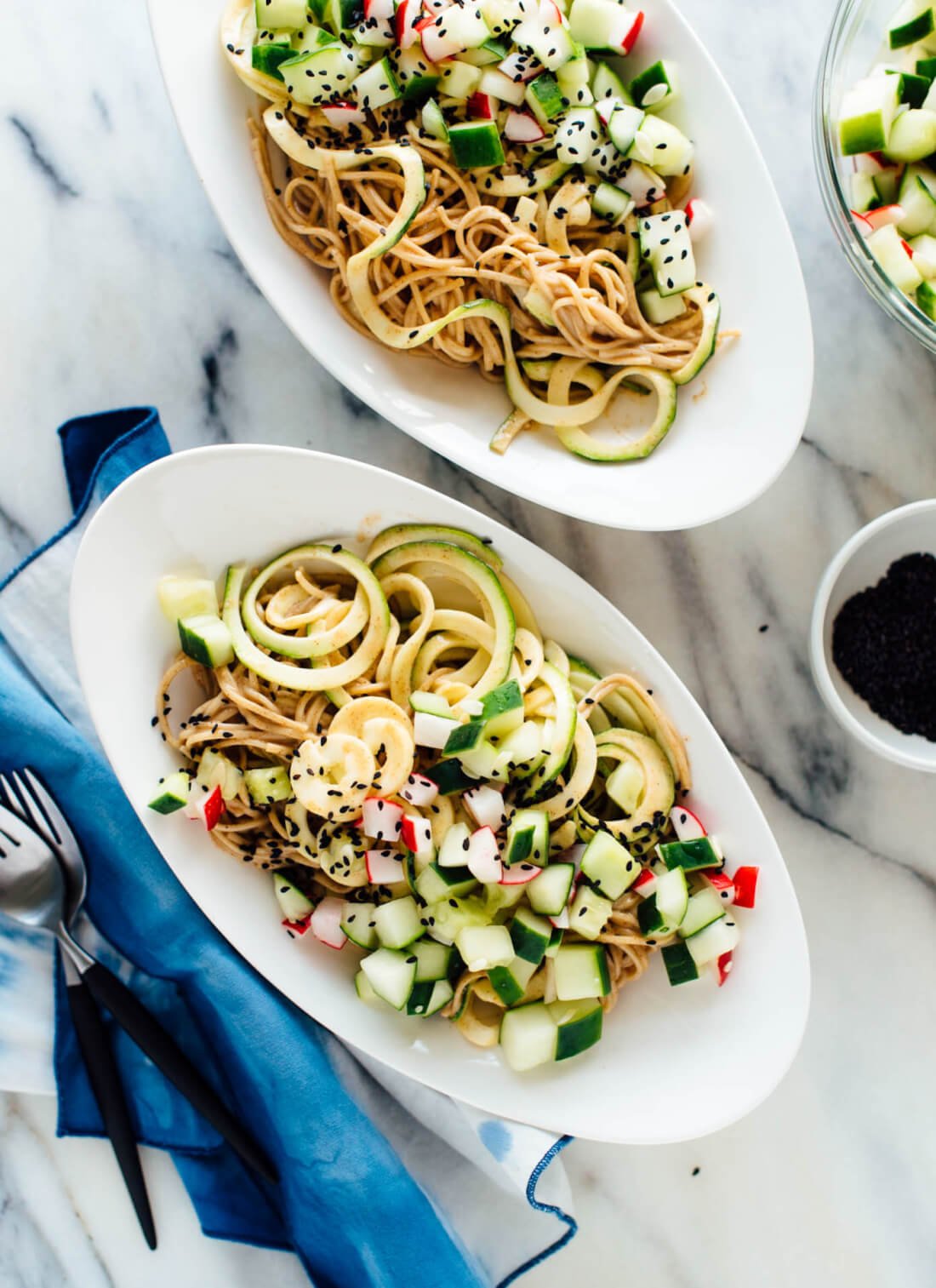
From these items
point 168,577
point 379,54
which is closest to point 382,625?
point 168,577

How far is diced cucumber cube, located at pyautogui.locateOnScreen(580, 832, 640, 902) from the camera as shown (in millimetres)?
1821

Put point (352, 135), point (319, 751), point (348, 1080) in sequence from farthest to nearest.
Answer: point (348, 1080)
point (352, 135)
point (319, 751)

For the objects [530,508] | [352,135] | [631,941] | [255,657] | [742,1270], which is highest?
[352,135]

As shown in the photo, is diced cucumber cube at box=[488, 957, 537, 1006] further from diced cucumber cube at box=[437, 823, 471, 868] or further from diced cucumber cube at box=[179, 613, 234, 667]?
diced cucumber cube at box=[179, 613, 234, 667]

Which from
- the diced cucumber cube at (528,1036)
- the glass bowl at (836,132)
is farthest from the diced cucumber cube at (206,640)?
the glass bowl at (836,132)

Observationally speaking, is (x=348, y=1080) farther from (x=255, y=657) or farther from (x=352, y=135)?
(x=352, y=135)

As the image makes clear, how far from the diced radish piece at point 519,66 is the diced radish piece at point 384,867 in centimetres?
145

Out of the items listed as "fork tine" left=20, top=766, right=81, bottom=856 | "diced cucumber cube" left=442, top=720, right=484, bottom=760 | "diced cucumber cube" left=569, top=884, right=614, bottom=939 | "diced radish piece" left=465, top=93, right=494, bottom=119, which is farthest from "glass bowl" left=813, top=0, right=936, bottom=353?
"fork tine" left=20, top=766, right=81, bottom=856

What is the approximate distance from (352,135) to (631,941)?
1.60 m

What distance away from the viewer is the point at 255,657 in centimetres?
185

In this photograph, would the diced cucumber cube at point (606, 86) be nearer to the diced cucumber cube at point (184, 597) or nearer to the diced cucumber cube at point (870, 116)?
the diced cucumber cube at point (870, 116)

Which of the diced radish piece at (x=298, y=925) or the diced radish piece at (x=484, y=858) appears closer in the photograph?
the diced radish piece at (x=484, y=858)

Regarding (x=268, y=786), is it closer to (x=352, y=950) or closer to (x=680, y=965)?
(x=352, y=950)

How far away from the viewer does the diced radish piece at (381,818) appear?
5.82ft
